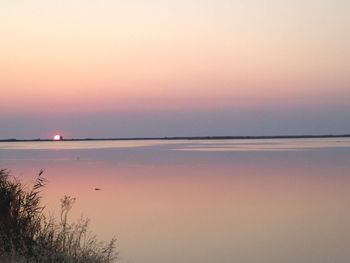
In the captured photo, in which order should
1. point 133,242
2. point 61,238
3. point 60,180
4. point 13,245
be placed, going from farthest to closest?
point 60,180
point 133,242
point 61,238
point 13,245

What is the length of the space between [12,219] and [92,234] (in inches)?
156

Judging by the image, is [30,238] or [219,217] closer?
[30,238]

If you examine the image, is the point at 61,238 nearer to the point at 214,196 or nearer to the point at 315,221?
the point at 315,221

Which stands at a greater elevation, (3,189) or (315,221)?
(3,189)

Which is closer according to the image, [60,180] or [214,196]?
[214,196]

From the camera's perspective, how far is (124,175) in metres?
32.0

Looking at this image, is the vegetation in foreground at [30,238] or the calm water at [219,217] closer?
the vegetation in foreground at [30,238]

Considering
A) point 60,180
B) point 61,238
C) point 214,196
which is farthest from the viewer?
point 60,180

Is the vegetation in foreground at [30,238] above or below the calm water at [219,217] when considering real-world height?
above

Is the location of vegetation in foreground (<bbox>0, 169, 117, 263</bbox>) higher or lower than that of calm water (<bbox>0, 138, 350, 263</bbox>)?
higher

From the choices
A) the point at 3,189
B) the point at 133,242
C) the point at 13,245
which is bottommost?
the point at 133,242

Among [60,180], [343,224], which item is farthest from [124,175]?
[343,224]

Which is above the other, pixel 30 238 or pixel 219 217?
pixel 30 238

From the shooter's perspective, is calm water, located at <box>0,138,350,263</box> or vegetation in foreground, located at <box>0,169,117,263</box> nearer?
vegetation in foreground, located at <box>0,169,117,263</box>
